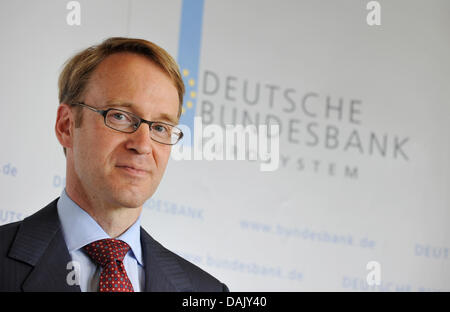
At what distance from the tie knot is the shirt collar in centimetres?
1

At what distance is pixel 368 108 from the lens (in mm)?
2535

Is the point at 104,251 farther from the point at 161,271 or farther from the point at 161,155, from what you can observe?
the point at 161,155

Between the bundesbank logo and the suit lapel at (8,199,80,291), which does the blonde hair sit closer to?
the suit lapel at (8,199,80,291)

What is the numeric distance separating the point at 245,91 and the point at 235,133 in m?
0.18

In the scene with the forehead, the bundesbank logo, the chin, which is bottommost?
the chin

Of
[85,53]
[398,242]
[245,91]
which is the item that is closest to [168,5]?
[245,91]

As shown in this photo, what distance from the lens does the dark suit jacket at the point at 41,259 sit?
1.19 meters

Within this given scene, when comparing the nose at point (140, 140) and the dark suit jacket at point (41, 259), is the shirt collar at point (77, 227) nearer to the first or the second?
the dark suit jacket at point (41, 259)

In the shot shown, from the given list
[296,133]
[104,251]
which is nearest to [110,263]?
[104,251]

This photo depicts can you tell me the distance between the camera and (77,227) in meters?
1.29

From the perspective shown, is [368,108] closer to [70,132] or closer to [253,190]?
[253,190]

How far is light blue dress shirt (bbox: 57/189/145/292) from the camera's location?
1271 mm

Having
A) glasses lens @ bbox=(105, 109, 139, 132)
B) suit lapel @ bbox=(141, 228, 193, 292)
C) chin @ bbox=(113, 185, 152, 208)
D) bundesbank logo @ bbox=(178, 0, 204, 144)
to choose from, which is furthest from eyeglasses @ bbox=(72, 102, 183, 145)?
bundesbank logo @ bbox=(178, 0, 204, 144)

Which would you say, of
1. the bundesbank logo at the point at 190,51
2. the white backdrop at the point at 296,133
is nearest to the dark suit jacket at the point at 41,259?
the white backdrop at the point at 296,133
